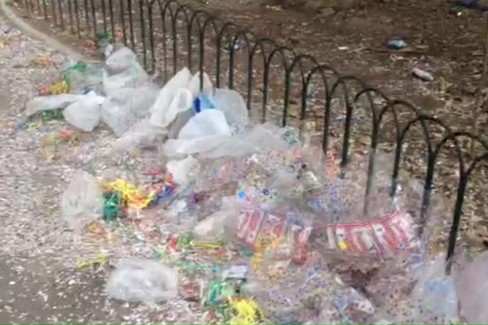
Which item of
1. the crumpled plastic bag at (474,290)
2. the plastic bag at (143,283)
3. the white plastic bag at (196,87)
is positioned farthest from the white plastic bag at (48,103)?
the crumpled plastic bag at (474,290)

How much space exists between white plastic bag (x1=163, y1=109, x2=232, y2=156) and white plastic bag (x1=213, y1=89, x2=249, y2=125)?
12cm

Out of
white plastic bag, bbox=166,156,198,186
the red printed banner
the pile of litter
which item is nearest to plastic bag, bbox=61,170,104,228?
the pile of litter

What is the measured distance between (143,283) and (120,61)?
95.7 inches

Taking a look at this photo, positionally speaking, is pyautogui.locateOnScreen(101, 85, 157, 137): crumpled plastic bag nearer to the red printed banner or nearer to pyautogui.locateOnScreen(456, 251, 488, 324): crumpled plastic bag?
the red printed banner

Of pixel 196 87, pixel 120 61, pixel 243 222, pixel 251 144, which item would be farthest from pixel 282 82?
pixel 243 222

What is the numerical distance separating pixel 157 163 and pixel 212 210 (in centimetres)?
69

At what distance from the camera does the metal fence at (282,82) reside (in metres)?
3.82

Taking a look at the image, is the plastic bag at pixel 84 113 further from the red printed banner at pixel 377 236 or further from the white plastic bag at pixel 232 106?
the red printed banner at pixel 377 236

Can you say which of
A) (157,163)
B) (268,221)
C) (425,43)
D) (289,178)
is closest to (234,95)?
(157,163)

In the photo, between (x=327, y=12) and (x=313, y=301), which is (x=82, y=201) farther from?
(x=327, y=12)

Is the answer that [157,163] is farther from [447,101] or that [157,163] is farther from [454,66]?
[454,66]

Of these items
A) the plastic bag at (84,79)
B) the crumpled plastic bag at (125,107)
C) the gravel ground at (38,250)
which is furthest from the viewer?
the plastic bag at (84,79)

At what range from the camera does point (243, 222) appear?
3.58 metres

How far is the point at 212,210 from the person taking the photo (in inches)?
151
